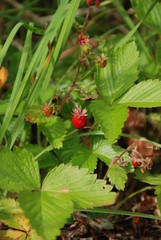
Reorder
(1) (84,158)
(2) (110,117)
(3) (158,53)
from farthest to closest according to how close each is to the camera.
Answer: (3) (158,53), (1) (84,158), (2) (110,117)

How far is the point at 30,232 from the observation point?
4.33 feet

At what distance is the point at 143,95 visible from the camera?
1405 millimetres

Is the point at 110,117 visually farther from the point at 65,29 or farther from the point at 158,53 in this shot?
the point at 158,53

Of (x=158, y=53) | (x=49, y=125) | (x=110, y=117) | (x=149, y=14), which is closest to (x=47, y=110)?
Answer: (x=49, y=125)

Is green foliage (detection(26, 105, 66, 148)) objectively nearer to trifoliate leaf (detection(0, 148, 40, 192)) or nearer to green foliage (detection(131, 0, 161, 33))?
trifoliate leaf (detection(0, 148, 40, 192))

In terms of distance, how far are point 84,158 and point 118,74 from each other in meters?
0.30

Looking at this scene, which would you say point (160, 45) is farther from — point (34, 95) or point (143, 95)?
point (34, 95)

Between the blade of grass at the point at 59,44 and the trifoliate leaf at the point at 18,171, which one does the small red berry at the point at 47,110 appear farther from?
the trifoliate leaf at the point at 18,171

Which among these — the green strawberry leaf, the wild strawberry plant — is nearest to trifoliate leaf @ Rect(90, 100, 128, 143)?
the wild strawberry plant

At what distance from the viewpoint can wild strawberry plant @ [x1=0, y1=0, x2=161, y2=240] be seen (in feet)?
3.83

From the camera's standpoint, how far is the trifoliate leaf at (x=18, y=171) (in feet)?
3.94

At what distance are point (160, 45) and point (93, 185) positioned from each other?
2.22ft

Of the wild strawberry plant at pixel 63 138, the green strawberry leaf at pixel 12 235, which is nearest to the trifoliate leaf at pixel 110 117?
the wild strawberry plant at pixel 63 138

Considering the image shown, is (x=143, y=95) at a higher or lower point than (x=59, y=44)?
lower
